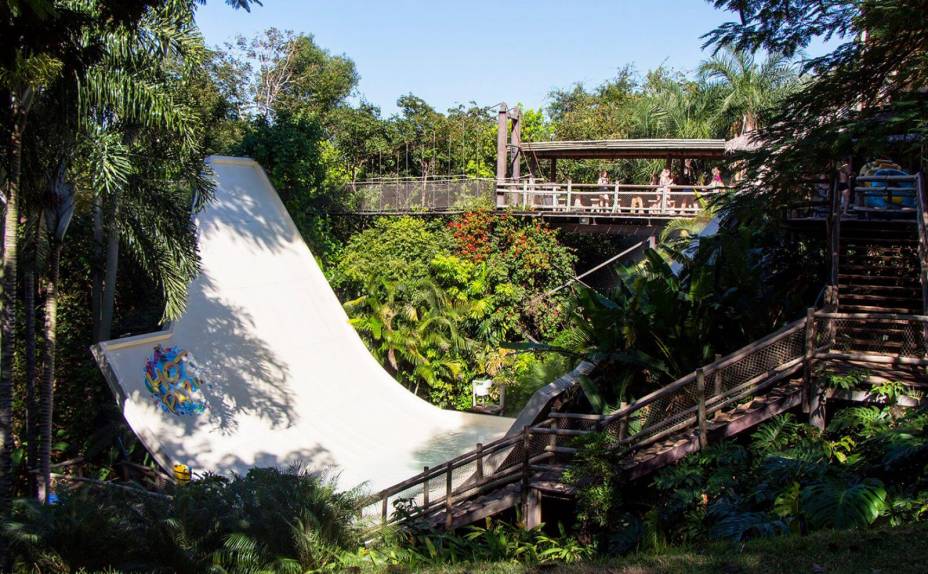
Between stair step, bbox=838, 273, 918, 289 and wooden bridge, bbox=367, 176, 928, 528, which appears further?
stair step, bbox=838, 273, 918, 289

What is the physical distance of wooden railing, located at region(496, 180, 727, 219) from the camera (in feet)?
58.4

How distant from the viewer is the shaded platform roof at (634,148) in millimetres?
18109

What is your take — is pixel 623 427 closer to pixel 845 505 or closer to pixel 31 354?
pixel 845 505

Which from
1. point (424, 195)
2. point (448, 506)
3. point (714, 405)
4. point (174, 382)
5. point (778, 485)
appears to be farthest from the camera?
point (424, 195)

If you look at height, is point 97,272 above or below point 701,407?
above

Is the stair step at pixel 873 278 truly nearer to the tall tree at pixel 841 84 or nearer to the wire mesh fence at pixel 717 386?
the tall tree at pixel 841 84

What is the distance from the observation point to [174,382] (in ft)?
40.9

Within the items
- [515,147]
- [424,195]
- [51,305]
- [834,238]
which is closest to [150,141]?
[51,305]

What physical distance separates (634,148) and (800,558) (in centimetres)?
1469

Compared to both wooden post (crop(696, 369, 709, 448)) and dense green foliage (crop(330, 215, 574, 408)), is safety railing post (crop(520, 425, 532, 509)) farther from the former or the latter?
dense green foliage (crop(330, 215, 574, 408))

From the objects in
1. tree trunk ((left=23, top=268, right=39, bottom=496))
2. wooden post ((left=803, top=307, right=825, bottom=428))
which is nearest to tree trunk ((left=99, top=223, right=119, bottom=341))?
tree trunk ((left=23, top=268, right=39, bottom=496))

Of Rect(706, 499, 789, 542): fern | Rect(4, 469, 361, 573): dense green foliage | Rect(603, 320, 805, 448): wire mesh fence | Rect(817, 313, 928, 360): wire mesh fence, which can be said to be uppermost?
Rect(817, 313, 928, 360): wire mesh fence

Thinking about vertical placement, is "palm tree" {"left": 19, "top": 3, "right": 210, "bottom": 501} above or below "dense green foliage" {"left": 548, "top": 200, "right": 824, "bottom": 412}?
above

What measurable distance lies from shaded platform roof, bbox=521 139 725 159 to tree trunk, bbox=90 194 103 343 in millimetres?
10857
